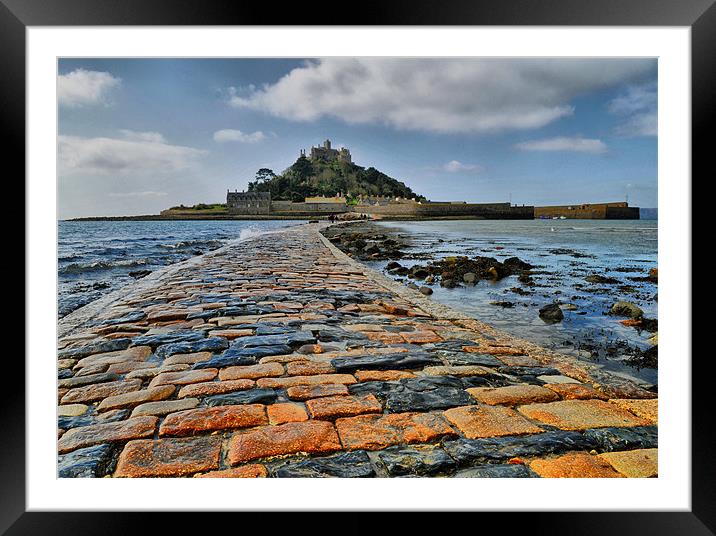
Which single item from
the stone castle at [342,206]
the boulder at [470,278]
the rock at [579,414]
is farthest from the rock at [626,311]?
the stone castle at [342,206]

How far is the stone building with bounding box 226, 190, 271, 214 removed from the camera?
26.2 meters

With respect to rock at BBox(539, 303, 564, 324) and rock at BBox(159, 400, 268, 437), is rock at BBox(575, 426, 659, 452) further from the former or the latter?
rock at BBox(539, 303, 564, 324)

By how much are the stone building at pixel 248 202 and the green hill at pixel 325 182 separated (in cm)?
39

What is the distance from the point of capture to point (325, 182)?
26.4m

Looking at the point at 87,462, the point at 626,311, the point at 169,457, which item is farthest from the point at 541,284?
the point at 87,462

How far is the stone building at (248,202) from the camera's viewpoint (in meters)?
26.2
